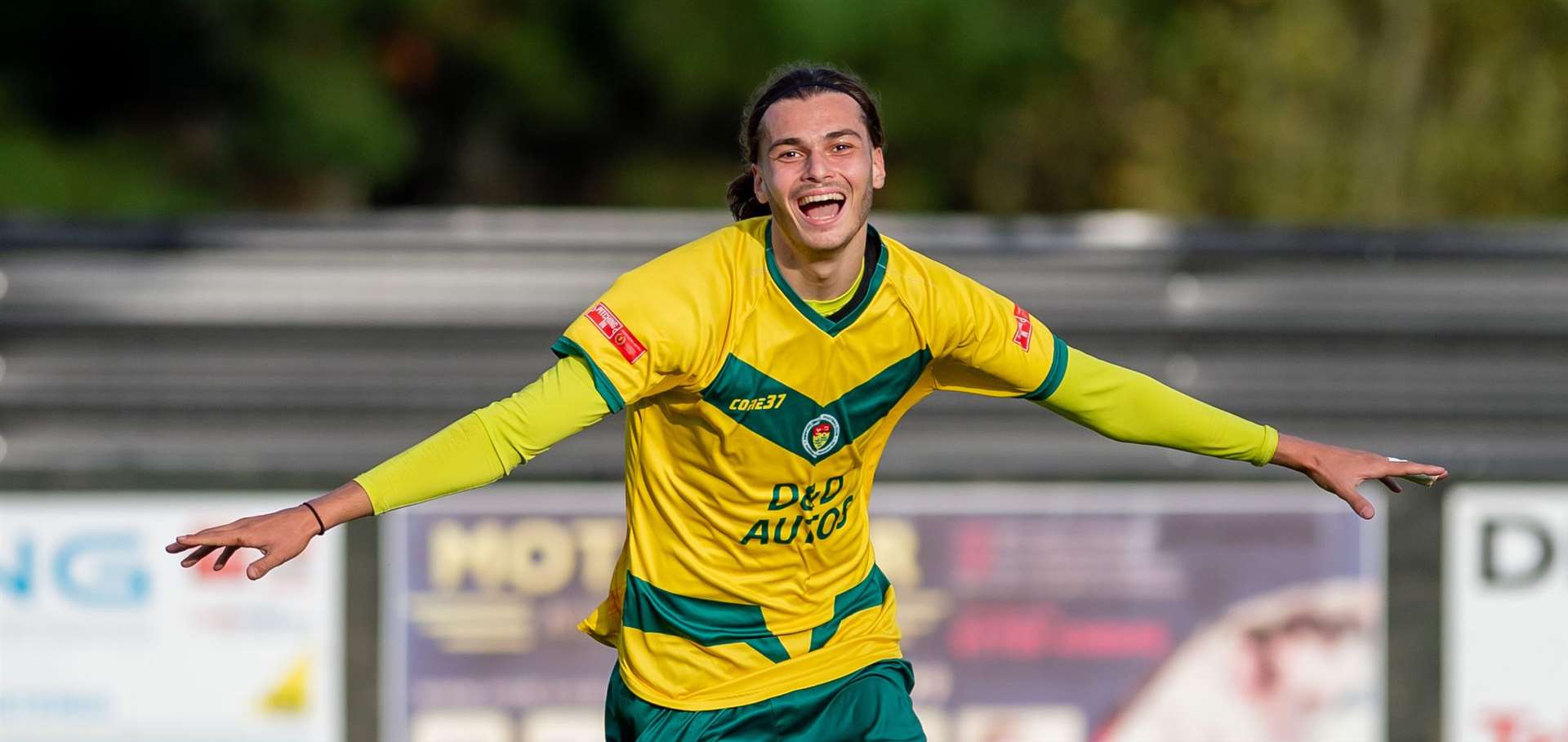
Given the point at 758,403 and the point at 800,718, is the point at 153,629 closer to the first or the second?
the point at 800,718

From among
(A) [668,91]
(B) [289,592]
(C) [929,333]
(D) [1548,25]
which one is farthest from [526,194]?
(C) [929,333]

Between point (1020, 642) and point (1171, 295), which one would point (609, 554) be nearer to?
point (1020, 642)

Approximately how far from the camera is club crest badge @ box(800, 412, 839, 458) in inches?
132

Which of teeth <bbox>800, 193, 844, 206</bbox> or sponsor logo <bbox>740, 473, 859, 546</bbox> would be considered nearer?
teeth <bbox>800, 193, 844, 206</bbox>

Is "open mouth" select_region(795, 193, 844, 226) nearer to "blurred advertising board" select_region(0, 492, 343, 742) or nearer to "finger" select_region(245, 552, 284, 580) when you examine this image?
"finger" select_region(245, 552, 284, 580)

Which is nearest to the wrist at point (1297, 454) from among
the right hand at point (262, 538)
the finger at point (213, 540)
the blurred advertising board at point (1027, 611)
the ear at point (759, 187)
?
the ear at point (759, 187)

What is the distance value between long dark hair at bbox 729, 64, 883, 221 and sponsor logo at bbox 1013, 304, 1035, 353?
1.37ft

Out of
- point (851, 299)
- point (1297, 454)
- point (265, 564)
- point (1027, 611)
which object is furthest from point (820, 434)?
point (1027, 611)

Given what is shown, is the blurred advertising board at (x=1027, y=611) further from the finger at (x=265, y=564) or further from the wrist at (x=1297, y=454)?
the finger at (x=265, y=564)

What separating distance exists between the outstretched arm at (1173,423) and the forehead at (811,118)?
64 cm

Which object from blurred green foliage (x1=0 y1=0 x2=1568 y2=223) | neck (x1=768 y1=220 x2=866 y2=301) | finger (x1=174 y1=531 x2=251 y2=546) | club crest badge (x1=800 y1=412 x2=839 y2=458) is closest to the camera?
finger (x1=174 y1=531 x2=251 y2=546)

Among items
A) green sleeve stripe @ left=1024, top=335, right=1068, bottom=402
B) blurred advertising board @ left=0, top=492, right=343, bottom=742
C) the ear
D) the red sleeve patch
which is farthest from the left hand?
blurred advertising board @ left=0, top=492, right=343, bottom=742

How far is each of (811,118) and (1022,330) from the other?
59cm

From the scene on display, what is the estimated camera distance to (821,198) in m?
3.17
